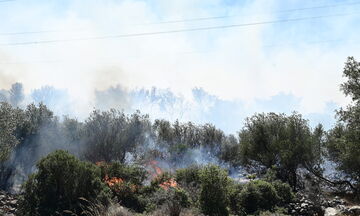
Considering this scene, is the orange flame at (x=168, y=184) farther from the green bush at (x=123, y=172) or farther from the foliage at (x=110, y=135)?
the foliage at (x=110, y=135)

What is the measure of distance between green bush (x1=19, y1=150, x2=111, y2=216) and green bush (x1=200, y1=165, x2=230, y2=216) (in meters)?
4.58

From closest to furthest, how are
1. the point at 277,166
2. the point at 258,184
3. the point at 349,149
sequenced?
the point at 349,149 → the point at 258,184 → the point at 277,166

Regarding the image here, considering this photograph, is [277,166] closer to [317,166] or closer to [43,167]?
[317,166]

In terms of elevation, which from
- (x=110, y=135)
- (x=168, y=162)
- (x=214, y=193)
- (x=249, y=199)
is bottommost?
(x=249, y=199)

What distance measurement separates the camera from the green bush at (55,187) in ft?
53.4

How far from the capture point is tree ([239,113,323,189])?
31969mm

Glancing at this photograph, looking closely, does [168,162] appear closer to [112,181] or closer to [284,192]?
[284,192]

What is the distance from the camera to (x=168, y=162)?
57.4 metres

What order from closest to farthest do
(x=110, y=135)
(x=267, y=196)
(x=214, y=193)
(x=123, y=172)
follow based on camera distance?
(x=214, y=193), (x=267, y=196), (x=123, y=172), (x=110, y=135)

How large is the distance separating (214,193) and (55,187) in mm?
7090

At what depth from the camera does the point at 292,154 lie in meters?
31.4

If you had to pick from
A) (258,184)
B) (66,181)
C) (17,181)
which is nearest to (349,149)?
(258,184)

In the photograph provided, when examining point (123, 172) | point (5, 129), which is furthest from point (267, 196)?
point (5, 129)

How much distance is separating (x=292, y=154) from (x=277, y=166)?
8.81 feet
